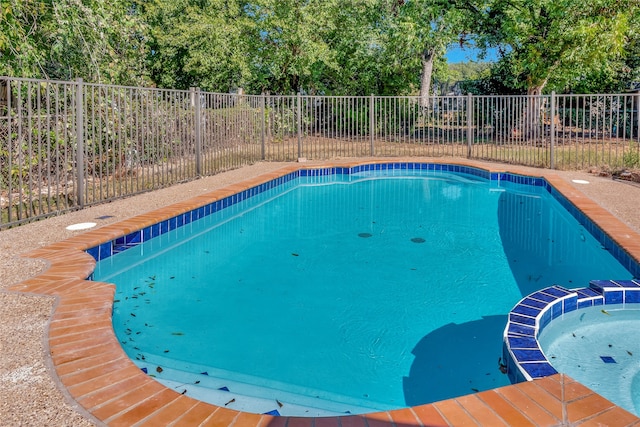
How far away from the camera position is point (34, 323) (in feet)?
10.2

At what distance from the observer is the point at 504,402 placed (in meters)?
2.24

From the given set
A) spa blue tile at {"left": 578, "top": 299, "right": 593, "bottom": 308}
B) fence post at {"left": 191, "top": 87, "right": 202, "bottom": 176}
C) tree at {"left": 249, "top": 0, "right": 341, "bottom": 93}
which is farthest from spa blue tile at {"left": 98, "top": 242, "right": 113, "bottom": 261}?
tree at {"left": 249, "top": 0, "right": 341, "bottom": 93}

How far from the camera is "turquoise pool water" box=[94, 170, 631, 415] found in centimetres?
311

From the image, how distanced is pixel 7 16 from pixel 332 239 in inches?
208

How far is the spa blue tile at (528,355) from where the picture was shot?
105 inches

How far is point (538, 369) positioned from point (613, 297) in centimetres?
162

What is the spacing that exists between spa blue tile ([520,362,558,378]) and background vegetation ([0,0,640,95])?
339 inches

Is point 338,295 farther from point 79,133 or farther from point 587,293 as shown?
point 79,133

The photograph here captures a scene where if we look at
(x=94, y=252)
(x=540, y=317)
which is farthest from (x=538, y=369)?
(x=94, y=252)

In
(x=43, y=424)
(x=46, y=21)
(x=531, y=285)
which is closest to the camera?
(x=43, y=424)

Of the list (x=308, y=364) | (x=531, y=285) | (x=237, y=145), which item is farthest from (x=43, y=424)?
(x=237, y=145)

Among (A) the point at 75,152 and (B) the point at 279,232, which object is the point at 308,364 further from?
(A) the point at 75,152

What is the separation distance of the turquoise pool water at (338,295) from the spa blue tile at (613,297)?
2.42 ft

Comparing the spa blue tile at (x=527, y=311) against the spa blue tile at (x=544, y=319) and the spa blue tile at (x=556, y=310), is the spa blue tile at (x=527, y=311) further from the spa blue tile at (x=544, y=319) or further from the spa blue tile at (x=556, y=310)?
the spa blue tile at (x=556, y=310)
